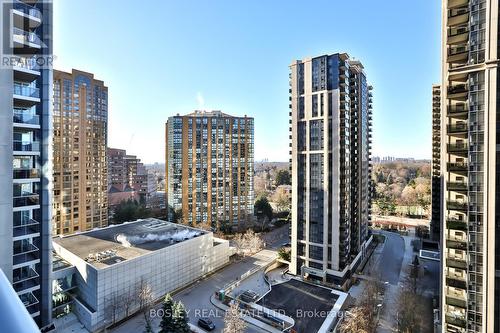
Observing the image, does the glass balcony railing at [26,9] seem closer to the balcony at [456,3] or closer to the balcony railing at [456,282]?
the balcony at [456,3]

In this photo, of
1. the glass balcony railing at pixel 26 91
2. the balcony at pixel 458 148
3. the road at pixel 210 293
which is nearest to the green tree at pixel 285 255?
the road at pixel 210 293

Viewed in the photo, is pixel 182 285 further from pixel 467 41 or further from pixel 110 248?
pixel 467 41

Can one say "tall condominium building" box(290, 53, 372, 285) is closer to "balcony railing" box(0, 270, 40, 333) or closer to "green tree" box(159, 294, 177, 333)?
"green tree" box(159, 294, 177, 333)

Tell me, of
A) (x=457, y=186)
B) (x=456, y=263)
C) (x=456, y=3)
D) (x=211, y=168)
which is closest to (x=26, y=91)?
(x=457, y=186)

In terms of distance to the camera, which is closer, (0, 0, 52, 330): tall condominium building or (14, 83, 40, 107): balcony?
(0, 0, 52, 330): tall condominium building

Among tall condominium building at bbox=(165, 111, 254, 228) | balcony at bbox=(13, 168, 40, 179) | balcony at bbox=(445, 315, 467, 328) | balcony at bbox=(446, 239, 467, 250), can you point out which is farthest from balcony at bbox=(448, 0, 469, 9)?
tall condominium building at bbox=(165, 111, 254, 228)

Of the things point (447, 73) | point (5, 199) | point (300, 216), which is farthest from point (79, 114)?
point (447, 73)

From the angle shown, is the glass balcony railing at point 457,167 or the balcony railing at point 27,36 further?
the balcony railing at point 27,36
